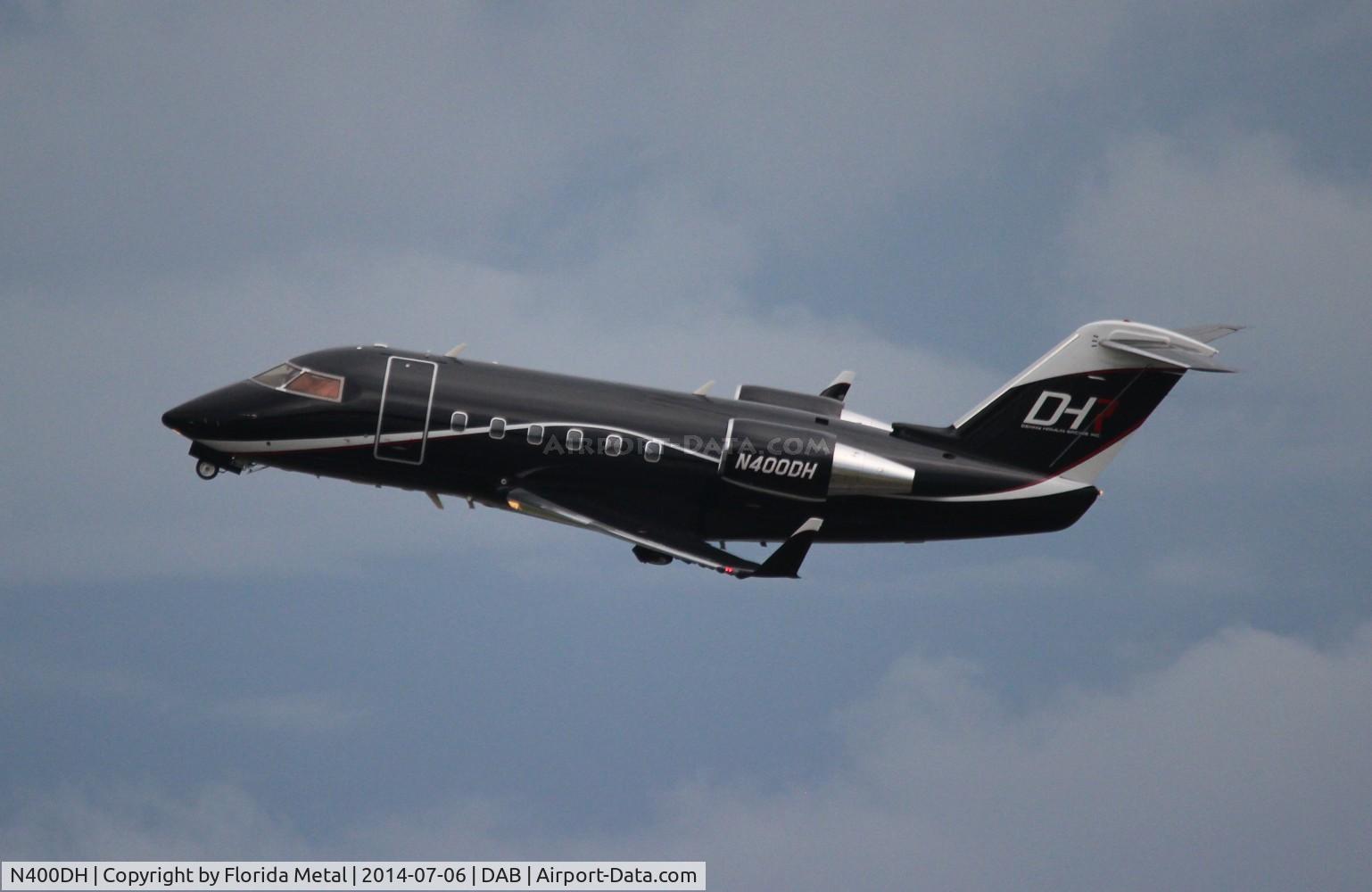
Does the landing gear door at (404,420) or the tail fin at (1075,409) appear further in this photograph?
the tail fin at (1075,409)

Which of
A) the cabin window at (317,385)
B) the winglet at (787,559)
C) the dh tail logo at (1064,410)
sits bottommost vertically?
the winglet at (787,559)

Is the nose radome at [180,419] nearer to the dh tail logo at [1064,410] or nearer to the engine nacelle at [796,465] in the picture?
the engine nacelle at [796,465]

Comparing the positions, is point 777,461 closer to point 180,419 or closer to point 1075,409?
point 1075,409

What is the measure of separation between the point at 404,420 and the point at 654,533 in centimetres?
681

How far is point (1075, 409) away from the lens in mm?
41844

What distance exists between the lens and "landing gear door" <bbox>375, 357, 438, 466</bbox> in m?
39.4

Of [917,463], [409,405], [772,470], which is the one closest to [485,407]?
[409,405]

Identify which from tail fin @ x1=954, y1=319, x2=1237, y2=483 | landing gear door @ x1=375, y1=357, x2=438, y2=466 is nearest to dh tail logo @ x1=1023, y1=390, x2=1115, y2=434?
tail fin @ x1=954, y1=319, x2=1237, y2=483

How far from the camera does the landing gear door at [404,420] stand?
39.4m

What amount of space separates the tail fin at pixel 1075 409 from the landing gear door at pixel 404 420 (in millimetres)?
13863

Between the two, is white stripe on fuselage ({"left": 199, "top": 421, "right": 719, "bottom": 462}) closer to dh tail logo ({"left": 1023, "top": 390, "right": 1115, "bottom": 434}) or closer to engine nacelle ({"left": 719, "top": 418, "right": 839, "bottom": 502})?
engine nacelle ({"left": 719, "top": 418, "right": 839, "bottom": 502})

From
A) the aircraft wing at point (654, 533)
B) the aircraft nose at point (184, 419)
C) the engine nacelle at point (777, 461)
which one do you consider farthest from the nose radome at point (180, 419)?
the engine nacelle at point (777, 461)

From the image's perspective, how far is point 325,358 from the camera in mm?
40562

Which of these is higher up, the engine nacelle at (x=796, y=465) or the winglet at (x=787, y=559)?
the engine nacelle at (x=796, y=465)
